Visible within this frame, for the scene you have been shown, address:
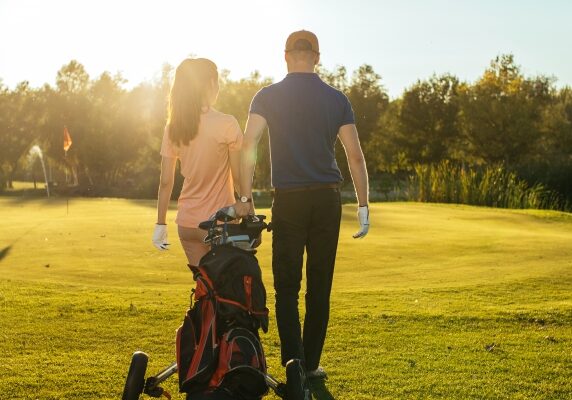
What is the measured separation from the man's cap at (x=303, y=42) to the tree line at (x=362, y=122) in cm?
5430

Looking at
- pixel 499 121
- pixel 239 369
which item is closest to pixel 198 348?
pixel 239 369

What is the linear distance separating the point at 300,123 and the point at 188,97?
0.93 m

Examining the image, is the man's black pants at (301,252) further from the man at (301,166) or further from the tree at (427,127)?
the tree at (427,127)

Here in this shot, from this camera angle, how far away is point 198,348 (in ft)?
15.4

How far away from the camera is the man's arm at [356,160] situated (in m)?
6.17

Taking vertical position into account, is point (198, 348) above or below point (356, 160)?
below

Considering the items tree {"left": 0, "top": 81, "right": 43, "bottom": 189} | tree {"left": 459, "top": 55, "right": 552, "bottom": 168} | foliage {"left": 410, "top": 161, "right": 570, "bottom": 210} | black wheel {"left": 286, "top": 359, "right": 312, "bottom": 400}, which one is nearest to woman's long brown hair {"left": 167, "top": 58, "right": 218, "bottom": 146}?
A: black wheel {"left": 286, "top": 359, "right": 312, "bottom": 400}

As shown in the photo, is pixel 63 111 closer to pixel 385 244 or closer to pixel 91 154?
pixel 91 154

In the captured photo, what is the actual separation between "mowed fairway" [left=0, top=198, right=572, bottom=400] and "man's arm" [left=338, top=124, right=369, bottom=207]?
4.88 feet

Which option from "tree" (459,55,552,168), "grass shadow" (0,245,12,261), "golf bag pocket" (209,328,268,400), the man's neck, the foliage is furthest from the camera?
"tree" (459,55,552,168)

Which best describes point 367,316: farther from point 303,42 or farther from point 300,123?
point 303,42

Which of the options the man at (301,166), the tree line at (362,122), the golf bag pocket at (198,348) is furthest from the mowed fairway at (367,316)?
the tree line at (362,122)

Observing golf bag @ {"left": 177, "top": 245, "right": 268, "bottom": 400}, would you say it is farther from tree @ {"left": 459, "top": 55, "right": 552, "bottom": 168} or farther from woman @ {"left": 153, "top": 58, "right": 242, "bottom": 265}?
tree @ {"left": 459, "top": 55, "right": 552, "bottom": 168}

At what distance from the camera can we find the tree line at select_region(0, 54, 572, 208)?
6644 cm
